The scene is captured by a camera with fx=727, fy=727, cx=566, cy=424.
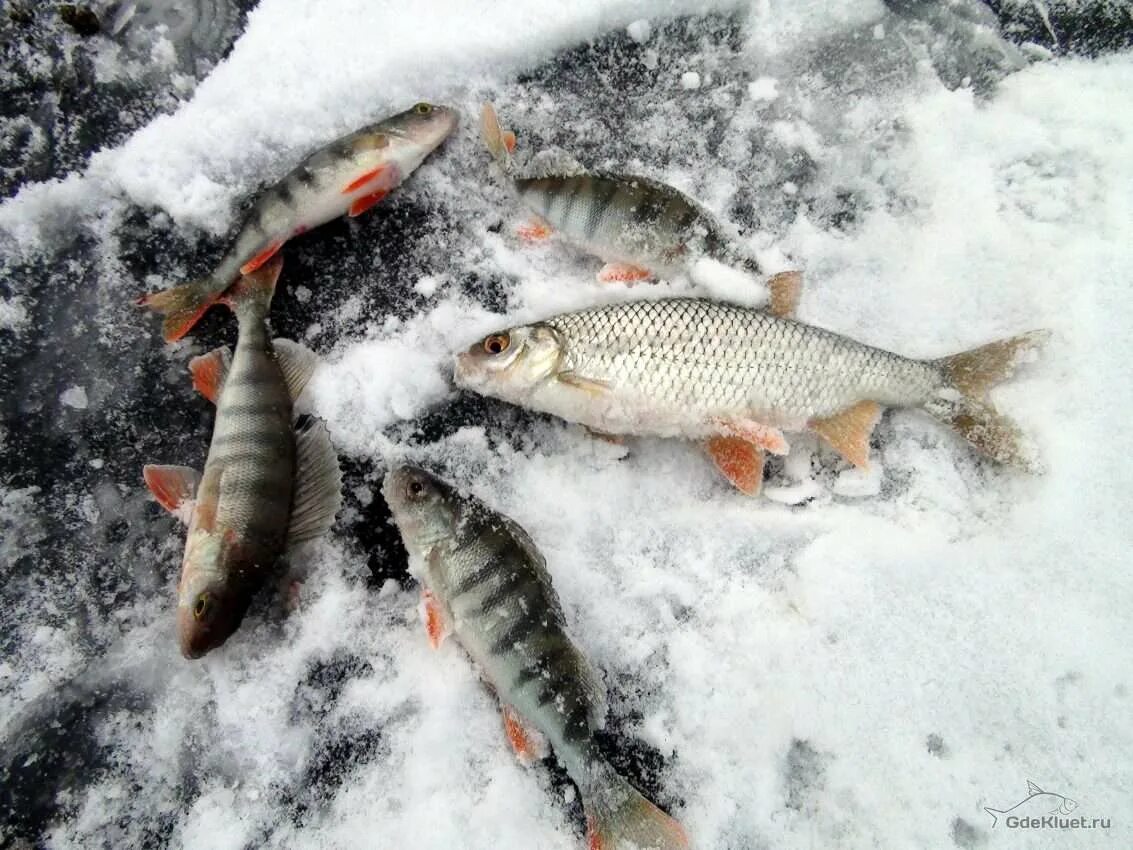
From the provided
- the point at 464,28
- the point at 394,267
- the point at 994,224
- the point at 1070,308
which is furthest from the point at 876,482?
the point at 464,28

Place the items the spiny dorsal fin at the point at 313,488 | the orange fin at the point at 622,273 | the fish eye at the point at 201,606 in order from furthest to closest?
the orange fin at the point at 622,273
the spiny dorsal fin at the point at 313,488
the fish eye at the point at 201,606

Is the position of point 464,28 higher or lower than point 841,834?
higher

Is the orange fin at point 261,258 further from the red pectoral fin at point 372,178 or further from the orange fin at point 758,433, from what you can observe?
the orange fin at point 758,433

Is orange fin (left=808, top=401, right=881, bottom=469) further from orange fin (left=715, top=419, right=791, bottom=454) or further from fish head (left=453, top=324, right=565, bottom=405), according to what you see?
fish head (left=453, top=324, right=565, bottom=405)

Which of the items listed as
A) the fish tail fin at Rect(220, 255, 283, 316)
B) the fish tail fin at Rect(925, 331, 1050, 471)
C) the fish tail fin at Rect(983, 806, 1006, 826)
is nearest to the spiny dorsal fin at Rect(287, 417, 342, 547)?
the fish tail fin at Rect(220, 255, 283, 316)

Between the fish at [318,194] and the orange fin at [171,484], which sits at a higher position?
the fish at [318,194]

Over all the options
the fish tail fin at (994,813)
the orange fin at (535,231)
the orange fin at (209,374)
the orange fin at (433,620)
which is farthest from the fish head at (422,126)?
the fish tail fin at (994,813)

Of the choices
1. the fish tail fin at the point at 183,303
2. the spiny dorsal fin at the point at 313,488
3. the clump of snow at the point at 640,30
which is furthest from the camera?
the clump of snow at the point at 640,30

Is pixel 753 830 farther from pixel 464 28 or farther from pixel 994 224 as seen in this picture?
pixel 464 28

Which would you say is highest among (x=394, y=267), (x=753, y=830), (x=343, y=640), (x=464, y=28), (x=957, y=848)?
(x=464, y=28)
